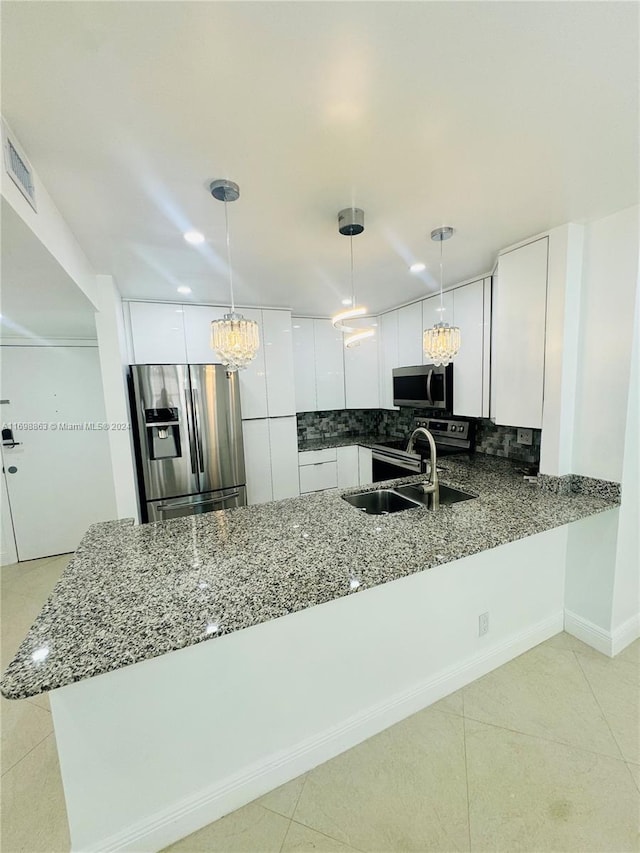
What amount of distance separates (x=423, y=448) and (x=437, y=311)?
4.24 ft

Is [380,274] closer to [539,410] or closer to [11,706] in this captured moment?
[539,410]

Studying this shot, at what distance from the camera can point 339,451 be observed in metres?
3.92

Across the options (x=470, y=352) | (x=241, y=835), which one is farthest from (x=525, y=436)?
(x=241, y=835)

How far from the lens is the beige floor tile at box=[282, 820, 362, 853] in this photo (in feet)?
3.91

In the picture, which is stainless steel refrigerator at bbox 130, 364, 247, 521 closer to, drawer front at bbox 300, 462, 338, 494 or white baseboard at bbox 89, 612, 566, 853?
drawer front at bbox 300, 462, 338, 494

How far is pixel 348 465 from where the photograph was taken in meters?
3.96

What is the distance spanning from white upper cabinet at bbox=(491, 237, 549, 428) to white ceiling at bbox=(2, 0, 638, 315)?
Result: 0.24 meters

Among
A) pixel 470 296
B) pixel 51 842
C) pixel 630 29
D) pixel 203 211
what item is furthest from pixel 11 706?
pixel 470 296

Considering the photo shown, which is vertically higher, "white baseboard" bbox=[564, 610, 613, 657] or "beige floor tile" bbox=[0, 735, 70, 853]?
"white baseboard" bbox=[564, 610, 613, 657]

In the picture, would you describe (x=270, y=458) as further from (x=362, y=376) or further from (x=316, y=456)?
(x=362, y=376)

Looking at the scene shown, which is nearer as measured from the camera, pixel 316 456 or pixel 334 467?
pixel 316 456

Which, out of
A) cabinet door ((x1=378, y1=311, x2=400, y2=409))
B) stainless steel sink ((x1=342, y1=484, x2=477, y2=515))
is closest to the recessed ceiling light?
stainless steel sink ((x1=342, y1=484, x2=477, y2=515))

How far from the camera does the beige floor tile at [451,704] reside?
5.56 feet

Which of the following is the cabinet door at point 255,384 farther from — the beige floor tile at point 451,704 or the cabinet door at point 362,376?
the beige floor tile at point 451,704
